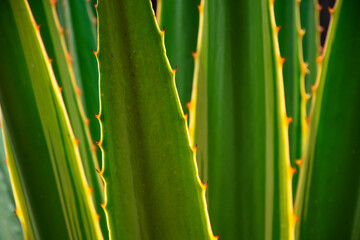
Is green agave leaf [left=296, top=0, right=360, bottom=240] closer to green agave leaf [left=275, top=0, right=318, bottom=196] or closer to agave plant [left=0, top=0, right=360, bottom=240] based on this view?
agave plant [left=0, top=0, right=360, bottom=240]

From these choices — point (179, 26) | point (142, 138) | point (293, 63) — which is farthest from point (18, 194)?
point (293, 63)

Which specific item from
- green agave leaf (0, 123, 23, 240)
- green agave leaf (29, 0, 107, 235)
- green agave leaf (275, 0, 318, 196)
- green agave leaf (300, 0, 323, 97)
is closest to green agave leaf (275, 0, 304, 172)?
green agave leaf (275, 0, 318, 196)

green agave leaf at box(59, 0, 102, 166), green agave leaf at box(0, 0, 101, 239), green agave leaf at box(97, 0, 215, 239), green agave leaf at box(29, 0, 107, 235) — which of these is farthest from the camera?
green agave leaf at box(59, 0, 102, 166)

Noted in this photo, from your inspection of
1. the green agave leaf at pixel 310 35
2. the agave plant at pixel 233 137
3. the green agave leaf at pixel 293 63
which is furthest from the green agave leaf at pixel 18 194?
the green agave leaf at pixel 310 35

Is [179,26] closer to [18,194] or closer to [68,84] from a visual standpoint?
[68,84]

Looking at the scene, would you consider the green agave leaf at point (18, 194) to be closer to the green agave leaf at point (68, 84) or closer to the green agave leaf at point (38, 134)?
the green agave leaf at point (38, 134)

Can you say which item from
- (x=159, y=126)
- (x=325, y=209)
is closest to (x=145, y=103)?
(x=159, y=126)

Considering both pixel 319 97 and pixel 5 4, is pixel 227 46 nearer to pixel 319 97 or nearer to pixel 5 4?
pixel 319 97
